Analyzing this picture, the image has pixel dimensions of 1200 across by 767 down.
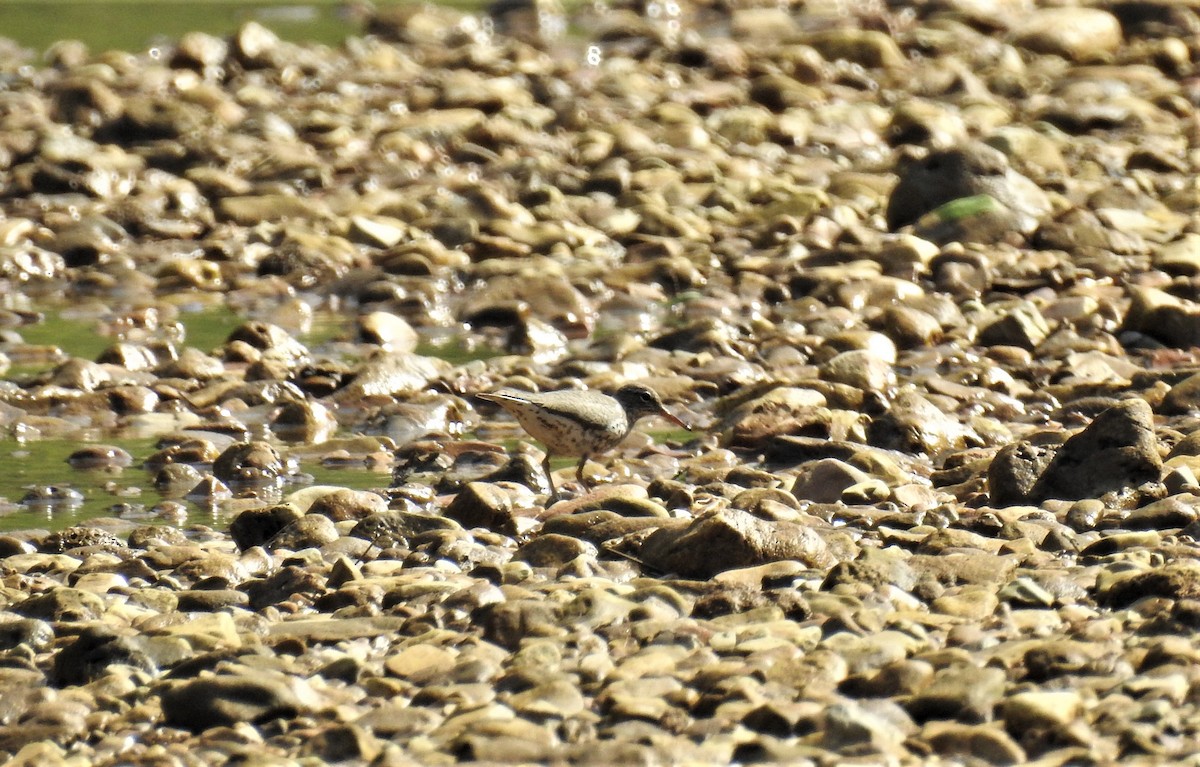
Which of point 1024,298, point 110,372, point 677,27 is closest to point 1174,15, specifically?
point 677,27

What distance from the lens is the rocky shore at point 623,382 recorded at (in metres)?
5.34

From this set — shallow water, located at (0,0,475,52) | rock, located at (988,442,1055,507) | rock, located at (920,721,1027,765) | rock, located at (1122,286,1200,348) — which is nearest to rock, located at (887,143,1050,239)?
rock, located at (1122,286,1200,348)

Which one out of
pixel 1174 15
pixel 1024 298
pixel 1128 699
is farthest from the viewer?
pixel 1174 15

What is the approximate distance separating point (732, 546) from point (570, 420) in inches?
72.9

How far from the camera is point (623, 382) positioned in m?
10.4

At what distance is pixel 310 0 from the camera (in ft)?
97.6

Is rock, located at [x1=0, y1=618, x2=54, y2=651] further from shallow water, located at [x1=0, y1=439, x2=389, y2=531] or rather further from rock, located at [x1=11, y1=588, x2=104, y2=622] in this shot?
shallow water, located at [x1=0, y1=439, x2=389, y2=531]

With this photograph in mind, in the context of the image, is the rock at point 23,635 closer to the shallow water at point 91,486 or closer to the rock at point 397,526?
the rock at point 397,526

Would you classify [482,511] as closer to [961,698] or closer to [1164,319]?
[961,698]

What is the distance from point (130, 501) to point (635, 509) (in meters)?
2.47

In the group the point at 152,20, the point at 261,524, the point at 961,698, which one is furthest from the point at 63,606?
the point at 152,20

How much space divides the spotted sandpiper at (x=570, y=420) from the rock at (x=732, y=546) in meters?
1.65

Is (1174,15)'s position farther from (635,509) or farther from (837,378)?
(635,509)

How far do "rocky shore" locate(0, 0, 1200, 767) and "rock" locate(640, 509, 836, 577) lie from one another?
0.05 feet
